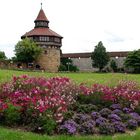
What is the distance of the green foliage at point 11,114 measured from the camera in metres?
9.31

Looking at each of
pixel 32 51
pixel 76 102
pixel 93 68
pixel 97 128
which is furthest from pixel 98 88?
pixel 93 68

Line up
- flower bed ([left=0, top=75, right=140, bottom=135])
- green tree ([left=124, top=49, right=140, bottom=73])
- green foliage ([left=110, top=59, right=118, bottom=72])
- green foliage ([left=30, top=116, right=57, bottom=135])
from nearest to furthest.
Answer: green foliage ([left=30, top=116, right=57, bottom=135]) < flower bed ([left=0, top=75, right=140, bottom=135]) < green tree ([left=124, top=49, right=140, bottom=73]) < green foliage ([left=110, top=59, right=118, bottom=72])

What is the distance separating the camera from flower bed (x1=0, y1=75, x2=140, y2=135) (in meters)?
9.31

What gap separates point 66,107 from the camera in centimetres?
1034

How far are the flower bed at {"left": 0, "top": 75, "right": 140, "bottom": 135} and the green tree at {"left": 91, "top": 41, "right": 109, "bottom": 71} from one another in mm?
63302

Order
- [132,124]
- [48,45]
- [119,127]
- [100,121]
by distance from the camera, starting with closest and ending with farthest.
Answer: [119,127] < [100,121] < [132,124] < [48,45]

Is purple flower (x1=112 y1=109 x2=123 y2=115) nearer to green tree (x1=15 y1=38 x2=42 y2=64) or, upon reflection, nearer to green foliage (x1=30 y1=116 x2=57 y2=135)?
green foliage (x1=30 y1=116 x2=57 y2=135)

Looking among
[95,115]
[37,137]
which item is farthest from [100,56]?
[37,137]

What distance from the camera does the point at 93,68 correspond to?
276 ft

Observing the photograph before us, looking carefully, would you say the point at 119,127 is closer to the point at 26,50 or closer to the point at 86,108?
the point at 86,108

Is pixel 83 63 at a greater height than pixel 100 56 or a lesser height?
lesser

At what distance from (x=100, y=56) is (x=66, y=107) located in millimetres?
66685

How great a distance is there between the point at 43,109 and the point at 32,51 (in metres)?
61.5

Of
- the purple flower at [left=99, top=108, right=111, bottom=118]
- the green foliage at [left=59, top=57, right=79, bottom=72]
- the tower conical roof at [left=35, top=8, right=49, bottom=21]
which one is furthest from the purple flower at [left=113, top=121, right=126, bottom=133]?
the tower conical roof at [left=35, top=8, right=49, bottom=21]
